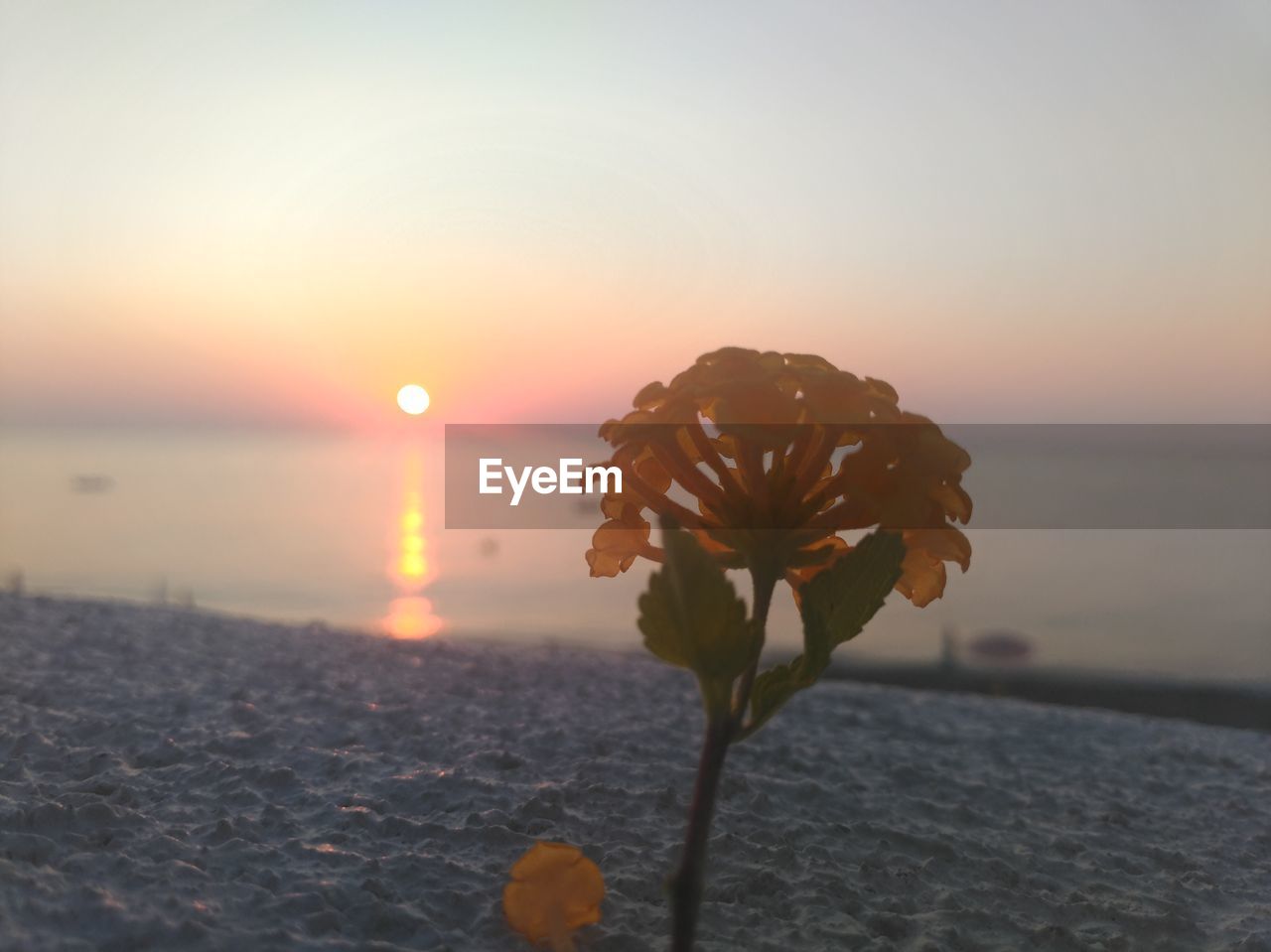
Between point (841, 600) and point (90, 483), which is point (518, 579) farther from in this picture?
point (90, 483)

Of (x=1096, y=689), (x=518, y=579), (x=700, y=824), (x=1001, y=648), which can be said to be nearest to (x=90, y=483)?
(x=518, y=579)

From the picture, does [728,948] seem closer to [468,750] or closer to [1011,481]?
[468,750]

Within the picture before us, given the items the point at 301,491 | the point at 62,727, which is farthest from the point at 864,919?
the point at 301,491

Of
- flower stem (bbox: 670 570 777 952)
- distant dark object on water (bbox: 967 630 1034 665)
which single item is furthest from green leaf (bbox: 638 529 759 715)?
distant dark object on water (bbox: 967 630 1034 665)

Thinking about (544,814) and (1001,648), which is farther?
(1001,648)

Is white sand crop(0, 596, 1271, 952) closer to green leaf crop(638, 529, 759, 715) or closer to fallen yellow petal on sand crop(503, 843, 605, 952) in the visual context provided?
fallen yellow petal on sand crop(503, 843, 605, 952)

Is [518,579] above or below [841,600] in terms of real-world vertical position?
below
